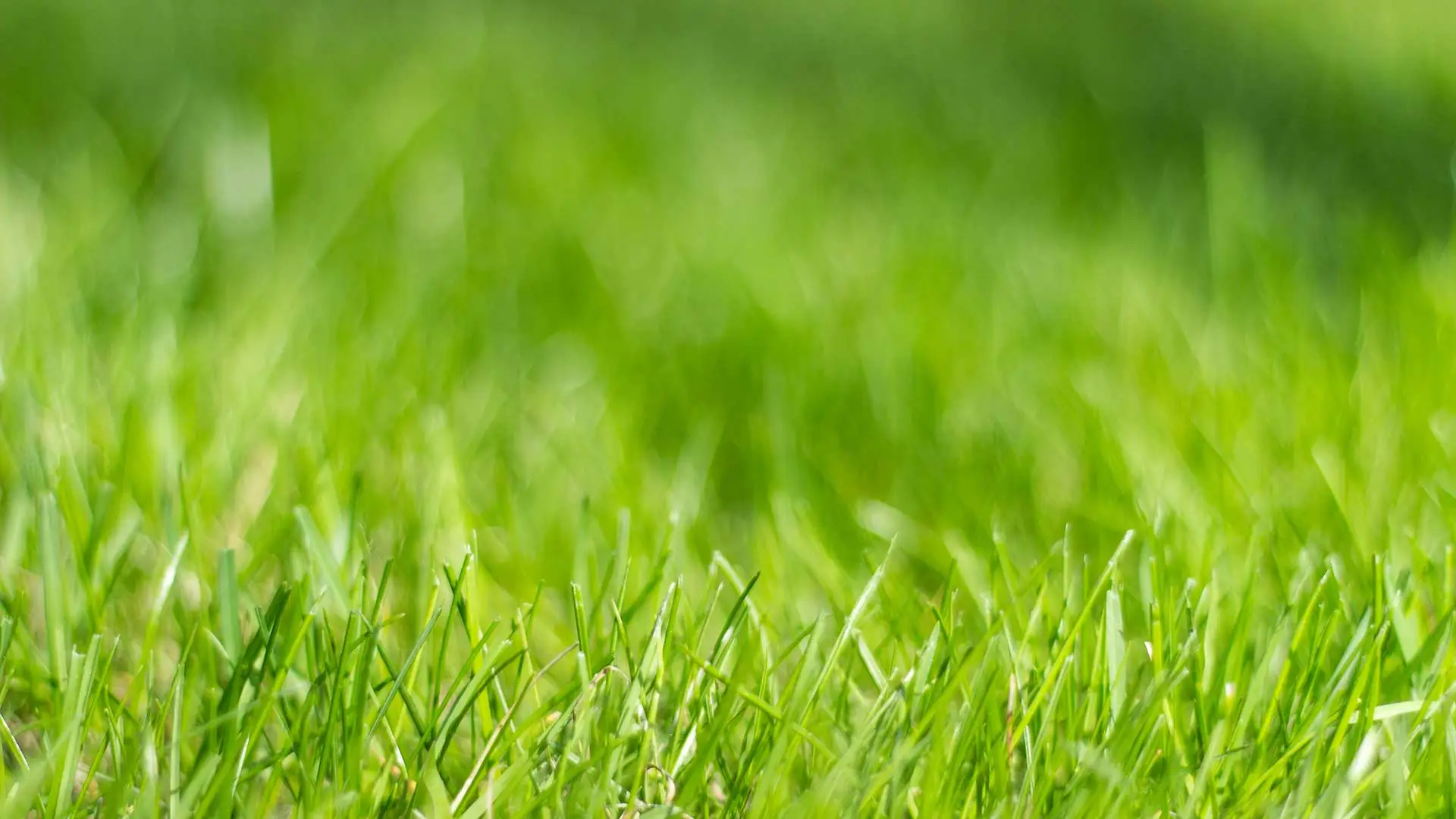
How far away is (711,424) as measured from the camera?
4.20 ft

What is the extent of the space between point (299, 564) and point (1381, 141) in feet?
5.31

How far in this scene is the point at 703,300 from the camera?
1.50 m

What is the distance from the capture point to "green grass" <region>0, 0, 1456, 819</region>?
2.55 ft

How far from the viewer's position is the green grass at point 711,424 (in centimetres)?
78

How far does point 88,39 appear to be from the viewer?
1960 mm

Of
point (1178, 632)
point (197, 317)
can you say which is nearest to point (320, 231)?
point (197, 317)

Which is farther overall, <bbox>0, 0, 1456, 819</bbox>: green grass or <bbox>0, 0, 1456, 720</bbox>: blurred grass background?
<bbox>0, 0, 1456, 720</bbox>: blurred grass background

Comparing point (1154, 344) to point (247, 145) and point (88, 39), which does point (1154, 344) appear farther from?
point (88, 39)

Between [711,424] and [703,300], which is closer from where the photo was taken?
[711,424]

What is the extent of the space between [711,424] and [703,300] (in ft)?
0.87

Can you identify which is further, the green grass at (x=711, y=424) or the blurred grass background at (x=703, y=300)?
the blurred grass background at (x=703, y=300)

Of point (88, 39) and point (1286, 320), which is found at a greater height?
point (88, 39)

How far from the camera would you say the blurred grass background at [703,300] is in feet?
3.55

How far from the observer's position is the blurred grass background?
42.6 inches
